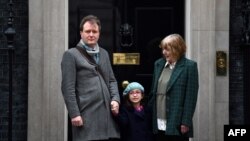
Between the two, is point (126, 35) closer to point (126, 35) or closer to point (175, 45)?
point (126, 35)

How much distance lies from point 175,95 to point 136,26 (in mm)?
2944

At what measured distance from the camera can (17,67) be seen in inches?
298

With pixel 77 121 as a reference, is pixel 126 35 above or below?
above

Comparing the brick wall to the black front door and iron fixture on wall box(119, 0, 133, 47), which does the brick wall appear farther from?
iron fixture on wall box(119, 0, 133, 47)

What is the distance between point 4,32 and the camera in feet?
24.4

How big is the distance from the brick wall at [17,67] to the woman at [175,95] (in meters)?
2.77

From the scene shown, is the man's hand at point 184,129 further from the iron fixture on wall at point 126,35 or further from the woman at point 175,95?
the iron fixture on wall at point 126,35

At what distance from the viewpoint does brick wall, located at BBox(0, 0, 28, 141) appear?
755 cm

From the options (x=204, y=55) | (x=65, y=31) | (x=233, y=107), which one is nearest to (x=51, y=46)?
(x=65, y=31)

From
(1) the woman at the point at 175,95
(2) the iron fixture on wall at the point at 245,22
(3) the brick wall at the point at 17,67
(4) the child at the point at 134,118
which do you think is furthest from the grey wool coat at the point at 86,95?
(2) the iron fixture on wall at the point at 245,22

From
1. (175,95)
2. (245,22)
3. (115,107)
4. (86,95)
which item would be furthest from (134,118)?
(245,22)

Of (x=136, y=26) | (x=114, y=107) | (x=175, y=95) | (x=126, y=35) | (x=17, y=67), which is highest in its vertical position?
(x=136, y=26)

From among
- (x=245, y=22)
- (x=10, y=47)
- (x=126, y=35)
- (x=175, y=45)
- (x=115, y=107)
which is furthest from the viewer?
(x=126, y=35)

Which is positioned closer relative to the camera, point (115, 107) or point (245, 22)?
point (115, 107)
